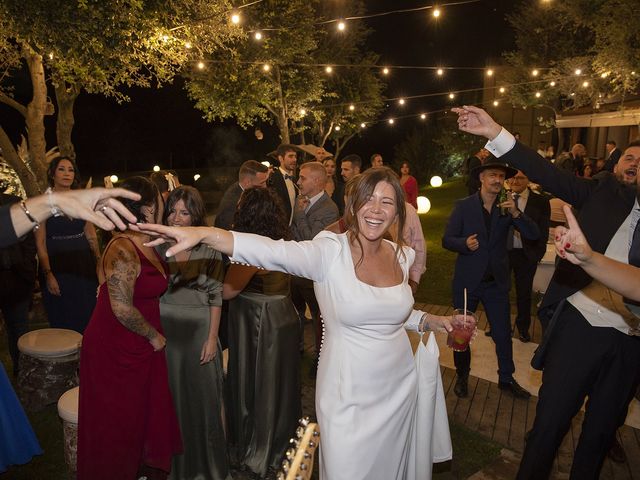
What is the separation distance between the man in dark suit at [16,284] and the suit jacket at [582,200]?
447cm

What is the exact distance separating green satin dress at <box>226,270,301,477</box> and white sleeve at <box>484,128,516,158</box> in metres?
1.69

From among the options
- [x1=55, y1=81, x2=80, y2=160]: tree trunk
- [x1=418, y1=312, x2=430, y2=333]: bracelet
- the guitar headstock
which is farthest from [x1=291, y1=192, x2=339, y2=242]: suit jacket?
[x1=55, y1=81, x2=80, y2=160]: tree trunk

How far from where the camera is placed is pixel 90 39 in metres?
6.68

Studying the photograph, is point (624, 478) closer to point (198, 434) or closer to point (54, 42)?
point (198, 434)

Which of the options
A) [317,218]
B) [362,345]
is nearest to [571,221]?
[362,345]

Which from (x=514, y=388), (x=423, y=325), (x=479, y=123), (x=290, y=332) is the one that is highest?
(x=479, y=123)

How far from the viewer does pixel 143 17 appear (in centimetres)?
701

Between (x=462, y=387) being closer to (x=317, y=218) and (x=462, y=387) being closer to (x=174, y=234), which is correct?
(x=317, y=218)

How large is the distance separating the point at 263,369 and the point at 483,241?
2.32m

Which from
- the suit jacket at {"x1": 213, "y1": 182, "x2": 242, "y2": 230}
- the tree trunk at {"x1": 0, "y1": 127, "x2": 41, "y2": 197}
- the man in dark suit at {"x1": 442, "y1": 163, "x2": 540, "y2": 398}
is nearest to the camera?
the man in dark suit at {"x1": 442, "y1": 163, "x2": 540, "y2": 398}

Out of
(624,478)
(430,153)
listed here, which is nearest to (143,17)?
(624,478)

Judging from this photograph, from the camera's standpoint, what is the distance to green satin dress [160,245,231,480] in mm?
3303

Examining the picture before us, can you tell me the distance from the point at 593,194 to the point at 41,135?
28.7ft

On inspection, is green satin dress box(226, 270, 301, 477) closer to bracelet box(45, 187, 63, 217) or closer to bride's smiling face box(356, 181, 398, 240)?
bride's smiling face box(356, 181, 398, 240)
